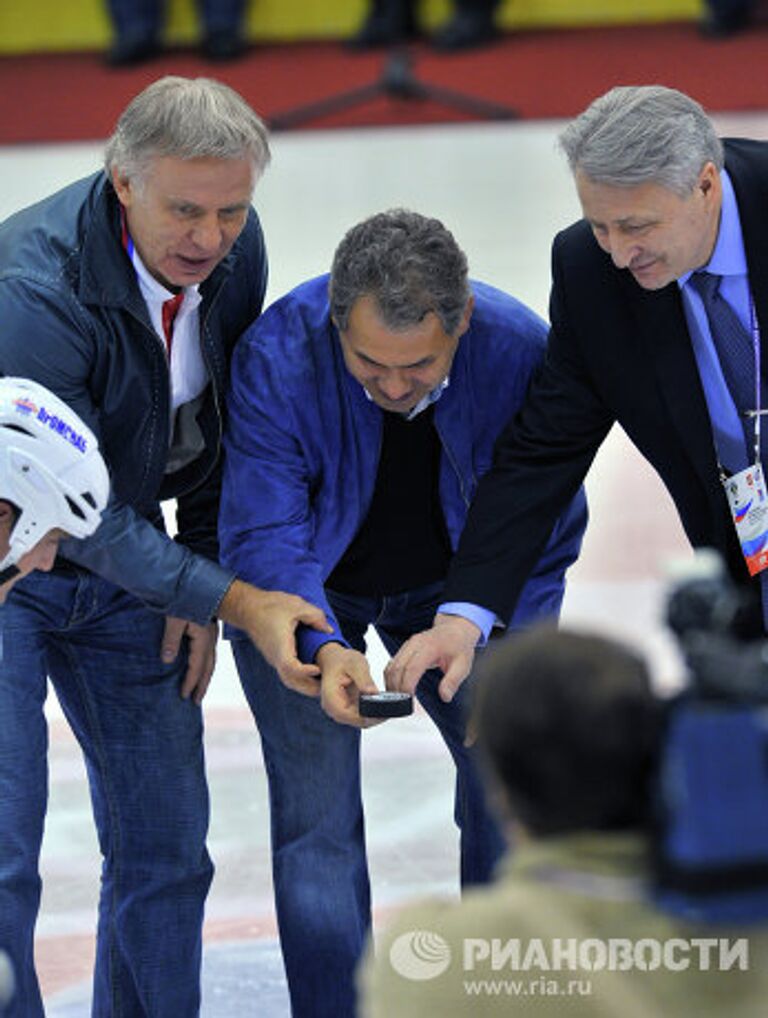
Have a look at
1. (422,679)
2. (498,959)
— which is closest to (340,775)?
(422,679)

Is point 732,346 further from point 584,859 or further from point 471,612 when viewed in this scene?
point 584,859

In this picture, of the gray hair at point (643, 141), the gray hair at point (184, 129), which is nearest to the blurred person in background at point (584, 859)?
the gray hair at point (643, 141)

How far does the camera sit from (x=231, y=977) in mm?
4832

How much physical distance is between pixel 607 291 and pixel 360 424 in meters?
0.51

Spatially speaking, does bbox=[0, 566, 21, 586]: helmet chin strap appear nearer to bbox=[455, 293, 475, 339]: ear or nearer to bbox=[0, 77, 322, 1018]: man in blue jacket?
bbox=[0, 77, 322, 1018]: man in blue jacket

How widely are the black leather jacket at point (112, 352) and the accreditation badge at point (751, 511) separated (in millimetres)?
906

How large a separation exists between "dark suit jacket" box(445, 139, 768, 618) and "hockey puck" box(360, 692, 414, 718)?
303 mm

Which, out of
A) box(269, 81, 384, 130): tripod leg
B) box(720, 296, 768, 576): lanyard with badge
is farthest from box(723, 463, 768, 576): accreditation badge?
box(269, 81, 384, 130): tripod leg

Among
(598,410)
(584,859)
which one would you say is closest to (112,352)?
(598,410)

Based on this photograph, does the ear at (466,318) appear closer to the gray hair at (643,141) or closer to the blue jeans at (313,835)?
the gray hair at (643,141)

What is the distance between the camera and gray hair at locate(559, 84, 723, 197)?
12.0ft

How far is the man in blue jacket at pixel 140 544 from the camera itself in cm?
392

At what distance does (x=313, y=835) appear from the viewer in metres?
4.22

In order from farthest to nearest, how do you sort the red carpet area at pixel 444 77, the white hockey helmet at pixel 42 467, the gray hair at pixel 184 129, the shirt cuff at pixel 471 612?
the red carpet area at pixel 444 77
the shirt cuff at pixel 471 612
the gray hair at pixel 184 129
the white hockey helmet at pixel 42 467
